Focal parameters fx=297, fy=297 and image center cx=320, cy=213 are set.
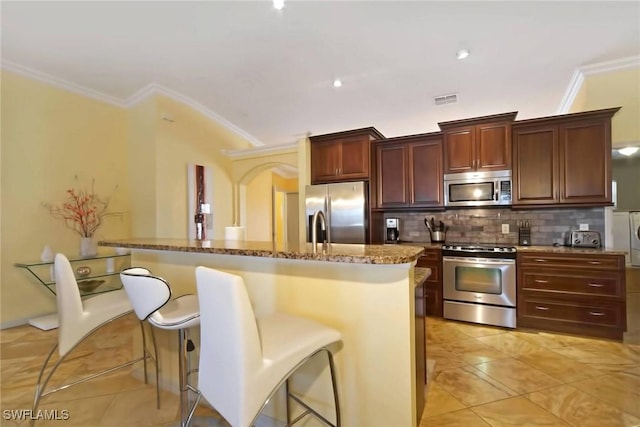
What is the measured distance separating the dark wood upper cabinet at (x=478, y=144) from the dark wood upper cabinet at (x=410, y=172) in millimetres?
152

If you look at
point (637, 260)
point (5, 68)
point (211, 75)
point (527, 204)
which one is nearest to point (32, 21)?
point (5, 68)

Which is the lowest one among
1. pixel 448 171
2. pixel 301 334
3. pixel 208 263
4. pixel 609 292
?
pixel 609 292

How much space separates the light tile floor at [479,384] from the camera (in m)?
1.84

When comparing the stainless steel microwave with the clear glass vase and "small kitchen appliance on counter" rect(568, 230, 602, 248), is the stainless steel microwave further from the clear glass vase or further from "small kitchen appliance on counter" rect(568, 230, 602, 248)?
the clear glass vase

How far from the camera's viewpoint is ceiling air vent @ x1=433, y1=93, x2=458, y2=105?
4129 millimetres

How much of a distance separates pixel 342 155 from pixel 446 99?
5.44ft

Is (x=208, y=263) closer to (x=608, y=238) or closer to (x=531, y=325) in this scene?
(x=531, y=325)

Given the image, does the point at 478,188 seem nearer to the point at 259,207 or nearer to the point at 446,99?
the point at 446,99

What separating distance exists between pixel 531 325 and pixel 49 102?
6.32 m

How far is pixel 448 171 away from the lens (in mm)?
3848

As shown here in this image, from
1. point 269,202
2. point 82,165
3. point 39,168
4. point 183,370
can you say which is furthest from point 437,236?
point 39,168

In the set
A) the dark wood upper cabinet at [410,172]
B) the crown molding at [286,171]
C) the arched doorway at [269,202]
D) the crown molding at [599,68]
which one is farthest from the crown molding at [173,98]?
the crown molding at [599,68]

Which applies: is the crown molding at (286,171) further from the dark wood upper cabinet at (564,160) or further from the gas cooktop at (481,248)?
the dark wood upper cabinet at (564,160)

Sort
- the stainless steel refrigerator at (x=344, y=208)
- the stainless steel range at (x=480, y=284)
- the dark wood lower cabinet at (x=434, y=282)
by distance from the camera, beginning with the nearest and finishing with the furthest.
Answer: the stainless steel range at (x=480, y=284) → the dark wood lower cabinet at (x=434, y=282) → the stainless steel refrigerator at (x=344, y=208)
